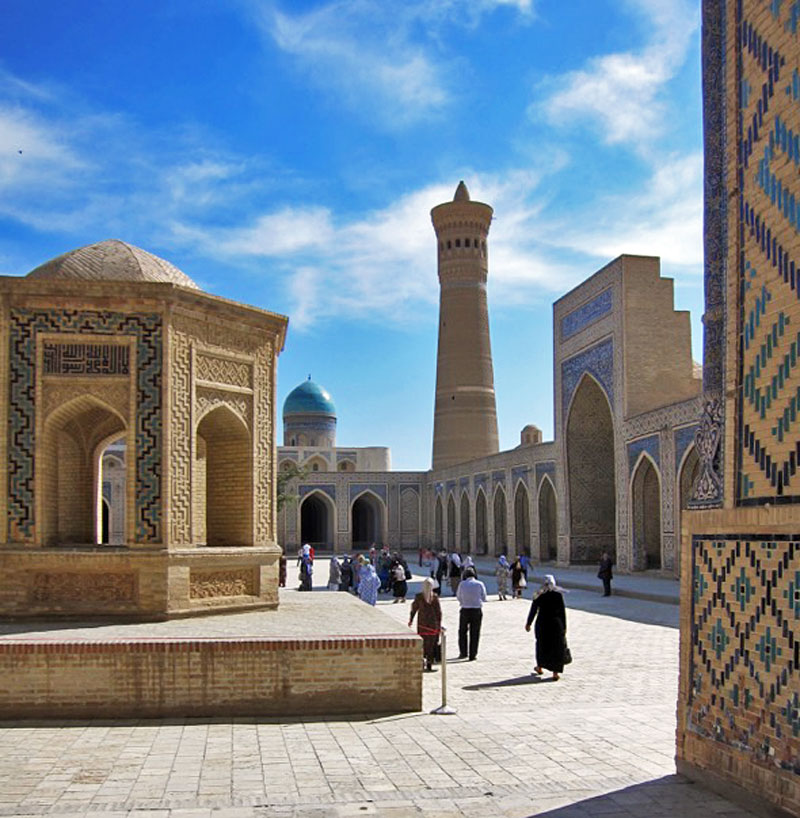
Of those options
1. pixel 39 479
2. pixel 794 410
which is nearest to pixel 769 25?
pixel 794 410

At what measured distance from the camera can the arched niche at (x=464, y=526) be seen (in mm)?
33297

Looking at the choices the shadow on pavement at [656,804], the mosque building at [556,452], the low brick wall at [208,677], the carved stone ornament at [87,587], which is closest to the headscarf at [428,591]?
the low brick wall at [208,677]

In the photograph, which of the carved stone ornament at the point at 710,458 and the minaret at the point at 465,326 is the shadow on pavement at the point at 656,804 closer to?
the carved stone ornament at the point at 710,458

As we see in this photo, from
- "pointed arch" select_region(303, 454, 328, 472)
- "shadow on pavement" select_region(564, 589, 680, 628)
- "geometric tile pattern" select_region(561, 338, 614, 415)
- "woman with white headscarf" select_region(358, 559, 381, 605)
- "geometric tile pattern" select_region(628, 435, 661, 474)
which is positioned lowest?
"shadow on pavement" select_region(564, 589, 680, 628)

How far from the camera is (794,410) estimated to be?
4.07m

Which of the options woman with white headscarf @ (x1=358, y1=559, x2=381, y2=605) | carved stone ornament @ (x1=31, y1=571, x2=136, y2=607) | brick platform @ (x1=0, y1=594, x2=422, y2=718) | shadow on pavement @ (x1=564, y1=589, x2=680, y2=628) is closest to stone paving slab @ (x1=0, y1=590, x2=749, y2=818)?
brick platform @ (x1=0, y1=594, x2=422, y2=718)

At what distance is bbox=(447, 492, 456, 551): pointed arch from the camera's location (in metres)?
35.0

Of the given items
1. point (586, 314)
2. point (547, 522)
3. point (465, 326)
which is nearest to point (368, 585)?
point (586, 314)

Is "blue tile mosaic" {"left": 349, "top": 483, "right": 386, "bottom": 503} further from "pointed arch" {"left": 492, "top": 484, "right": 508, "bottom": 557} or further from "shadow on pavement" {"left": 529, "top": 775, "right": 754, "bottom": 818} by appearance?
"shadow on pavement" {"left": 529, "top": 775, "right": 754, "bottom": 818}

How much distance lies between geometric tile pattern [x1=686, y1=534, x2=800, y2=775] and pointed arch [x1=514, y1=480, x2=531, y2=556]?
76.1 feet

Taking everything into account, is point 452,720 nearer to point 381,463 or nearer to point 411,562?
point 411,562

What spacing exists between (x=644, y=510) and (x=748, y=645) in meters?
16.9

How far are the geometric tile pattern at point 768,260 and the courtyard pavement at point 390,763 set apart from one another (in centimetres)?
153

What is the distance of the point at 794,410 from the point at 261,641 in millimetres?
3661
